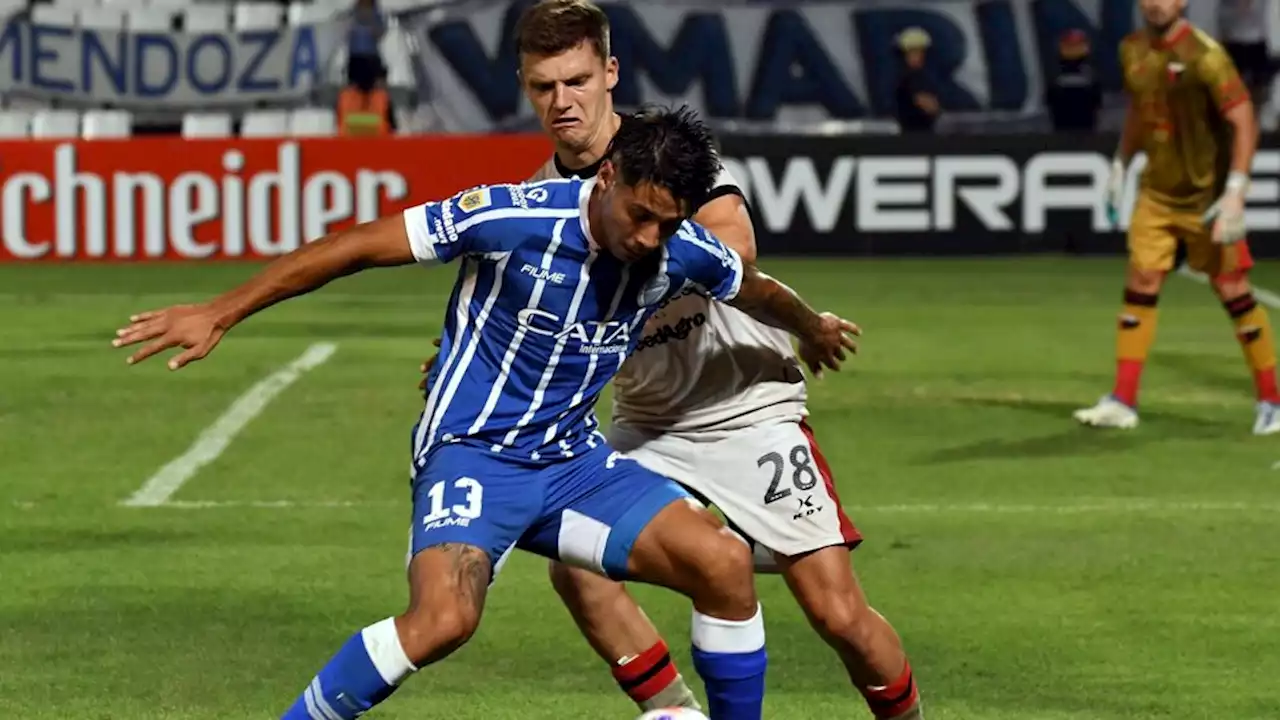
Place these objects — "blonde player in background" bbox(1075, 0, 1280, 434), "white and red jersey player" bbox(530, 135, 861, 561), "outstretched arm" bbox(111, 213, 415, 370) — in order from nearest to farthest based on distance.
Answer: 1. "outstretched arm" bbox(111, 213, 415, 370)
2. "white and red jersey player" bbox(530, 135, 861, 561)
3. "blonde player in background" bbox(1075, 0, 1280, 434)

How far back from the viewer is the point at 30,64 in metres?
25.4

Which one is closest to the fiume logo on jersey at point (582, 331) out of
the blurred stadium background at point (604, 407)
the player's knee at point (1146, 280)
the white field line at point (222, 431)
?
the blurred stadium background at point (604, 407)

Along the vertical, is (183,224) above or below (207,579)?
below

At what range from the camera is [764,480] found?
6.11 meters

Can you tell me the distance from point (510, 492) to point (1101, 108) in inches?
802

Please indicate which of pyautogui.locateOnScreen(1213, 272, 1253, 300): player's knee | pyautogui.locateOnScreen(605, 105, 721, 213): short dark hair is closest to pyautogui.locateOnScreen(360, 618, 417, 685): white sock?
pyautogui.locateOnScreen(605, 105, 721, 213): short dark hair

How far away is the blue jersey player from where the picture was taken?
5.29m

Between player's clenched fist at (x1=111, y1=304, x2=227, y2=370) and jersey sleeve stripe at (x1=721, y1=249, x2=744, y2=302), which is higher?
jersey sleeve stripe at (x1=721, y1=249, x2=744, y2=302)

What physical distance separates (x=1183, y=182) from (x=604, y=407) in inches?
126

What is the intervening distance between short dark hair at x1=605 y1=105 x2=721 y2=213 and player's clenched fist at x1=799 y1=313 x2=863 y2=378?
79 centimetres

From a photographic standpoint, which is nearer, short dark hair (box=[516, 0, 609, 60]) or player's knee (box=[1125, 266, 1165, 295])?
short dark hair (box=[516, 0, 609, 60])

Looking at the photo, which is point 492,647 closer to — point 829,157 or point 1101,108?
point 829,157

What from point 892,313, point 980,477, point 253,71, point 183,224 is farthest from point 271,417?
point 253,71

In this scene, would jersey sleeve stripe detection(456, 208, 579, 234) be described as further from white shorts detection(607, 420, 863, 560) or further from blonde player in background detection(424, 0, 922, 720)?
white shorts detection(607, 420, 863, 560)
